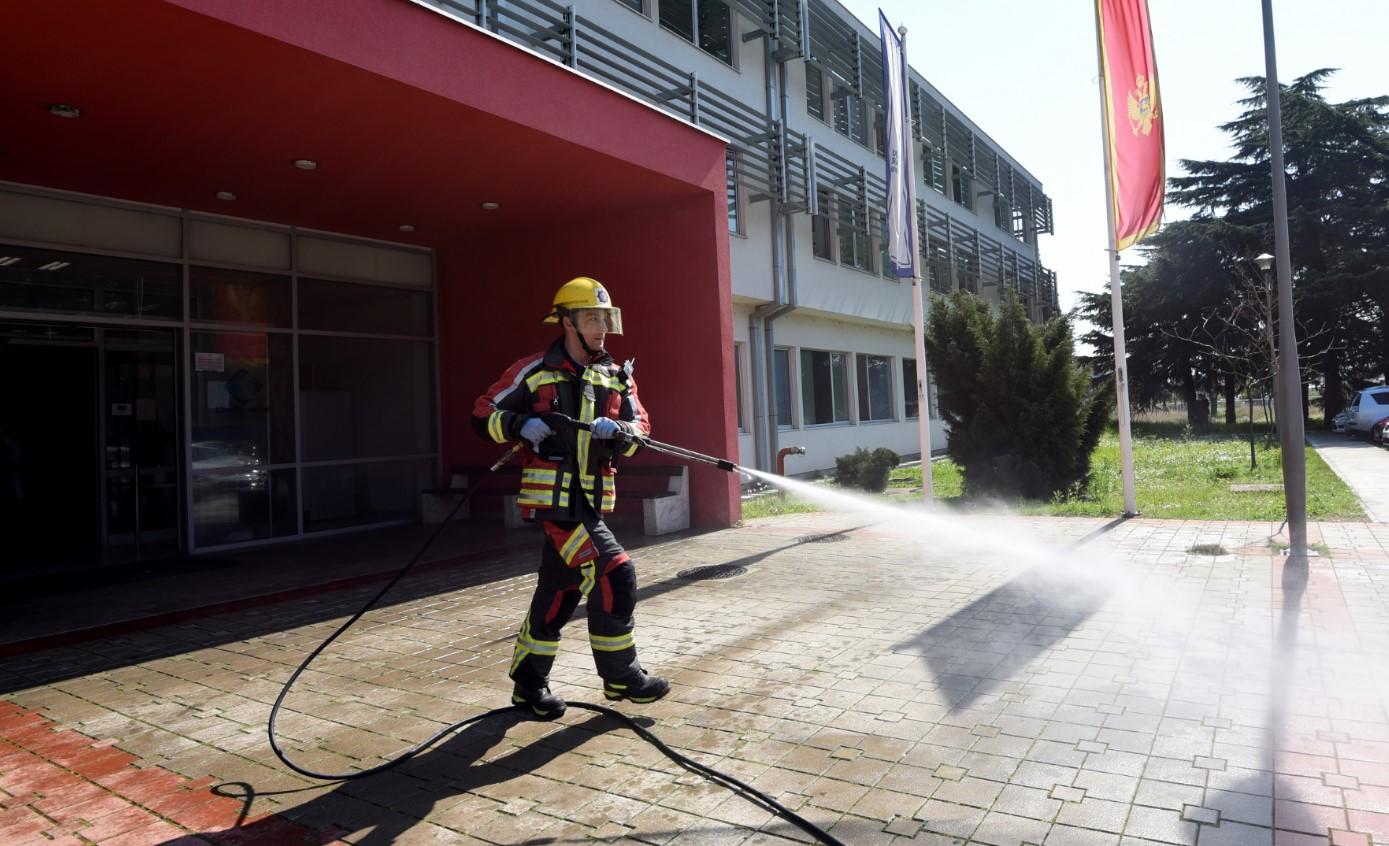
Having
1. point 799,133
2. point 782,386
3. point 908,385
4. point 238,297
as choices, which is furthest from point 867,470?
point 908,385

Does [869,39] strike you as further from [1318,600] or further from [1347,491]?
[1318,600]

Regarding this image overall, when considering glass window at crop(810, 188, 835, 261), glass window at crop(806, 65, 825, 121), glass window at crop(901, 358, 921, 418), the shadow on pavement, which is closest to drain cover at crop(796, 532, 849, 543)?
the shadow on pavement

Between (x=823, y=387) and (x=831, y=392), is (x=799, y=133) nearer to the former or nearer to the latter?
(x=823, y=387)

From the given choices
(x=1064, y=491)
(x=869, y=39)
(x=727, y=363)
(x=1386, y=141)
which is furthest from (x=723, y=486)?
(x=1386, y=141)

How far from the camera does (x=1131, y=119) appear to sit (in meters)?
10.4

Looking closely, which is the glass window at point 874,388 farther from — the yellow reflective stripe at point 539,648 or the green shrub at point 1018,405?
the yellow reflective stripe at point 539,648

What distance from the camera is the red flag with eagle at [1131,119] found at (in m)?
10.2

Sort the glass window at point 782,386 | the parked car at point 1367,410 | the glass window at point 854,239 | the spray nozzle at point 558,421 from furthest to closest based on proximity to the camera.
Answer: the parked car at point 1367,410
the glass window at point 854,239
the glass window at point 782,386
the spray nozzle at point 558,421

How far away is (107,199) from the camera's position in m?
9.63

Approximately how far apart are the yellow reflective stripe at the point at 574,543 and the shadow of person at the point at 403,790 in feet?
2.77

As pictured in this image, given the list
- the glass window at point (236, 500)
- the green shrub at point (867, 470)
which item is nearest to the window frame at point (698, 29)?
the green shrub at point (867, 470)

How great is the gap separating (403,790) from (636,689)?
1.18 metres

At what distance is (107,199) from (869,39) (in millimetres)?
17317

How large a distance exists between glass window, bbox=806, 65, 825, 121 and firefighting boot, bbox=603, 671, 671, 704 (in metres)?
17.5
